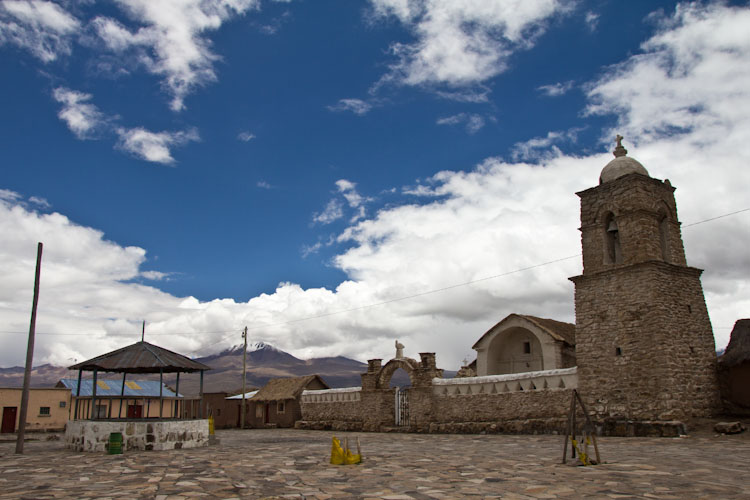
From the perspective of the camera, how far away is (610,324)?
19188 millimetres

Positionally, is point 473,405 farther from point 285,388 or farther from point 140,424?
point 285,388

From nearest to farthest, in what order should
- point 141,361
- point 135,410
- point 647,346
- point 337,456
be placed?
point 337,456, point 141,361, point 647,346, point 135,410

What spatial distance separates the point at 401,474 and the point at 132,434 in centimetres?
951

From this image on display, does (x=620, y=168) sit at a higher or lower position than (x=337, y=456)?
higher

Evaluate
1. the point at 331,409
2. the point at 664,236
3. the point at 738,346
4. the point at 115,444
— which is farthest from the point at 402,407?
the point at 115,444

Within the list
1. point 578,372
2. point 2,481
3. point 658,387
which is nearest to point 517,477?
point 2,481

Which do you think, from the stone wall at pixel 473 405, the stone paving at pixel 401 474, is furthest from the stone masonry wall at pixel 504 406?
the stone paving at pixel 401 474

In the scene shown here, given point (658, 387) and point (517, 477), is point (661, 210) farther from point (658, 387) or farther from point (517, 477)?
point (517, 477)

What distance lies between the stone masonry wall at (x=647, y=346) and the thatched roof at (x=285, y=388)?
18709 millimetres

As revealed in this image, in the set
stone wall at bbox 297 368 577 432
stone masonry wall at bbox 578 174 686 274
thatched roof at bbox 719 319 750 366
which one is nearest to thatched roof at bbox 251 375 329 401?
stone wall at bbox 297 368 577 432

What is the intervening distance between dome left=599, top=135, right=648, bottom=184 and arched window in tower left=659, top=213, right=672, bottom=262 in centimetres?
178

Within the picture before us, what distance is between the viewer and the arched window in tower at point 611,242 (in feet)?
67.0

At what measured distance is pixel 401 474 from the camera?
1012 centimetres

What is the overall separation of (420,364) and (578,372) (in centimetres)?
760
